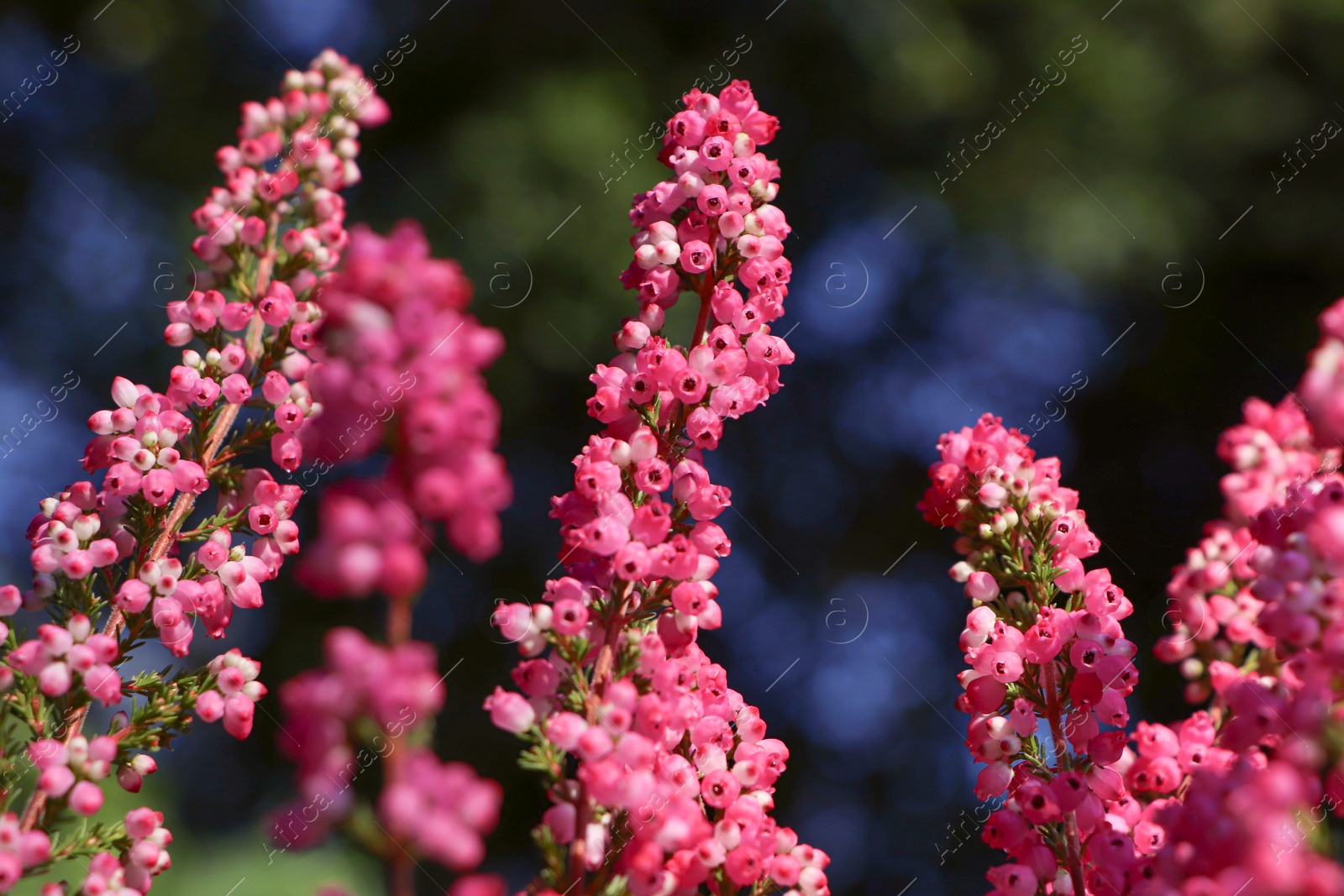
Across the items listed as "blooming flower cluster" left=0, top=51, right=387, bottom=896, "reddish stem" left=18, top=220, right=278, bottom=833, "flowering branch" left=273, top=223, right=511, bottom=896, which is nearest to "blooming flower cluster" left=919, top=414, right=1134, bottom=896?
"flowering branch" left=273, top=223, right=511, bottom=896

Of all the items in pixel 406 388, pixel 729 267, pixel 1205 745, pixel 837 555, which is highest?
pixel 837 555

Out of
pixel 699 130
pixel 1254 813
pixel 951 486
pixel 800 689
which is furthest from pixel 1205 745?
pixel 800 689

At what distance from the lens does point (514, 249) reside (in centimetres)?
484

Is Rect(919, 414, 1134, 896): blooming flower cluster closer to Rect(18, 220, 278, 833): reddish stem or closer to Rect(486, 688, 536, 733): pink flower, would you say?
Rect(486, 688, 536, 733): pink flower

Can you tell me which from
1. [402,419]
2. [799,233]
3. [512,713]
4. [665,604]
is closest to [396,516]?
[402,419]

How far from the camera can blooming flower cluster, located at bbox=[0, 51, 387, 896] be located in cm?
104

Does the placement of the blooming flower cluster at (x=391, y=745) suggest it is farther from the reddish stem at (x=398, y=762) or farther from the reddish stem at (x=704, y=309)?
the reddish stem at (x=704, y=309)

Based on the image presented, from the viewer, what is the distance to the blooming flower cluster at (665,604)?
0.86 metres

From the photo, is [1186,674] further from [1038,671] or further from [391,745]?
[391,745]

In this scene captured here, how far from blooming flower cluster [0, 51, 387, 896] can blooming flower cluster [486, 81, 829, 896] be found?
348 mm

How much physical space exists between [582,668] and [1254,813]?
0.61 meters

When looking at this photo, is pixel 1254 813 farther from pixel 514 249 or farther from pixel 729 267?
pixel 514 249

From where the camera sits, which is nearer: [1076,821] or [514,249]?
[1076,821]

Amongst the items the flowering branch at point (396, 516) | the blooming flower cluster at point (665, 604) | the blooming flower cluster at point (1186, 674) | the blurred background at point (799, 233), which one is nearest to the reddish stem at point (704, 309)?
the blooming flower cluster at point (665, 604)
